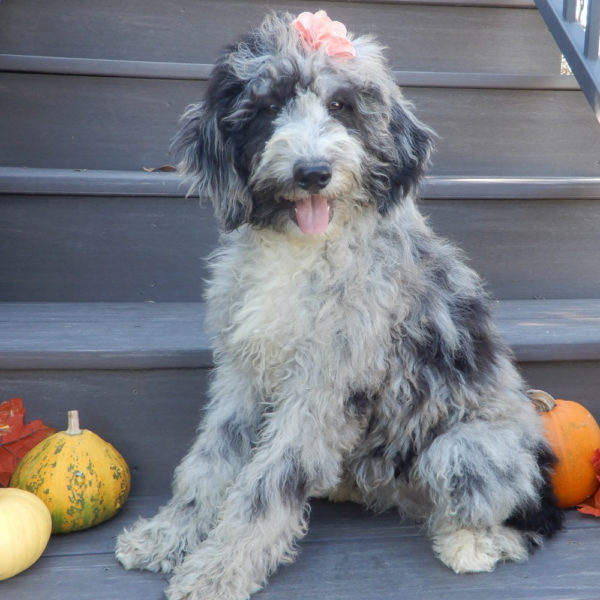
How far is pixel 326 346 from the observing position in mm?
2299

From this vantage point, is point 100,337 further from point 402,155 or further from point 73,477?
point 402,155

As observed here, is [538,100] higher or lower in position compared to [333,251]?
higher

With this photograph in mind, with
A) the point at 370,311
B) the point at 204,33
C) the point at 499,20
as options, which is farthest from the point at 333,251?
the point at 499,20

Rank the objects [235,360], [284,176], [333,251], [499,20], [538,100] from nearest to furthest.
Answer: [284,176]
[333,251]
[235,360]
[538,100]
[499,20]

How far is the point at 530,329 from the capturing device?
10.0 feet

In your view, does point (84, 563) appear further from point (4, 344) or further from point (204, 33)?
point (204, 33)

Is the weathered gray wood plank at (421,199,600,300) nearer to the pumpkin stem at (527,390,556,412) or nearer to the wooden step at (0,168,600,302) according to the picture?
the wooden step at (0,168,600,302)

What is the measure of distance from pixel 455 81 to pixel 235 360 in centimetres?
207

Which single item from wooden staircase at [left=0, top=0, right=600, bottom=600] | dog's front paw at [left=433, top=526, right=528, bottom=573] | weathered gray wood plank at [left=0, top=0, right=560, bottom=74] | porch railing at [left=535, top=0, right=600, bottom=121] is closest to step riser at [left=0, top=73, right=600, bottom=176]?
wooden staircase at [left=0, top=0, right=600, bottom=600]

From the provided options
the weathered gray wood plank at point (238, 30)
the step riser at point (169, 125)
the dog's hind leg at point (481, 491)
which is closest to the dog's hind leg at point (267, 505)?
the dog's hind leg at point (481, 491)

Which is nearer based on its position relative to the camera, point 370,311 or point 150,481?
point 370,311

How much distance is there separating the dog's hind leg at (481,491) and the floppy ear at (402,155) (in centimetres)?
72

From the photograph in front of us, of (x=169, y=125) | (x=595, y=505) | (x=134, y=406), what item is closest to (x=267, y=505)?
(x=134, y=406)

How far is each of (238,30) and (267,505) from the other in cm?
275
